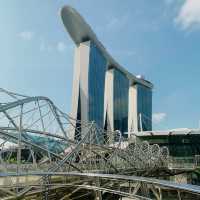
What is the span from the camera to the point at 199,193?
5.78 m

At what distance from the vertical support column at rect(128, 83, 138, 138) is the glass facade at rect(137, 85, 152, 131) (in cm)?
268

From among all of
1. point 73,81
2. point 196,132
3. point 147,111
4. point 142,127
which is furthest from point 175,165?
point 147,111

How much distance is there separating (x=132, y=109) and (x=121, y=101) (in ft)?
40.4

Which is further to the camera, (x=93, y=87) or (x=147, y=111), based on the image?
(x=147, y=111)

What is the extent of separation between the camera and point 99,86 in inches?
4119

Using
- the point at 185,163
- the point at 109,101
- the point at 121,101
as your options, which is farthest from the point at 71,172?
the point at 121,101

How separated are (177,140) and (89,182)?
7730cm

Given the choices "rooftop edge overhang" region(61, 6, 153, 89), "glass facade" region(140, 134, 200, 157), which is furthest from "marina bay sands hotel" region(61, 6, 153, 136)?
"glass facade" region(140, 134, 200, 157)

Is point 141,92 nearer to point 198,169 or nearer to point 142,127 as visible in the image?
point 142,127

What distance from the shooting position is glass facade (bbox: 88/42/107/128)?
9800 centimetres

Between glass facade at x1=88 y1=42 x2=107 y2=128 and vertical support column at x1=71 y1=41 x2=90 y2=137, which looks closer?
vertical support column at x1=71 y1=41 x2=90 y2=137

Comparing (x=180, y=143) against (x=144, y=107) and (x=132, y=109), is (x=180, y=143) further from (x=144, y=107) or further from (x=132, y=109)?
(x=144, y=107)

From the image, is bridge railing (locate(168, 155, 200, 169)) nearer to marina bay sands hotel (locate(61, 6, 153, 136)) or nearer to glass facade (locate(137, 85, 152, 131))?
marina bay sands hotel (locate(61, 6, 153, 136))

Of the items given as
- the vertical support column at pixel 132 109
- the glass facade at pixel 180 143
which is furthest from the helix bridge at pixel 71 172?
the vertical support column at pixel 132 109
